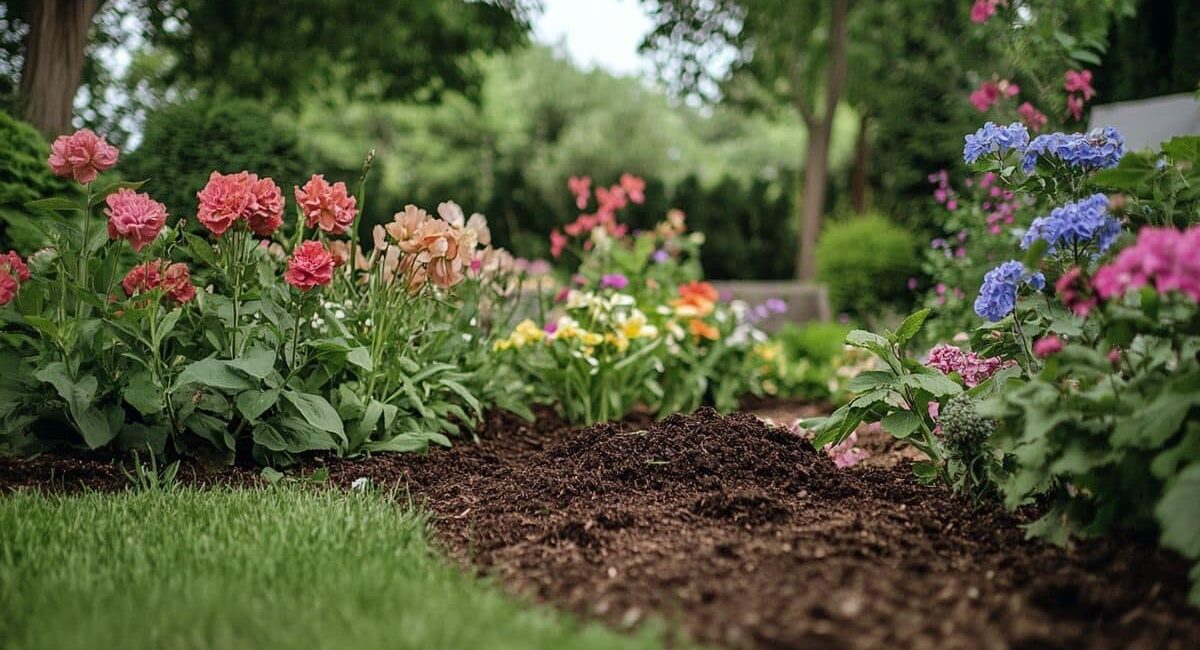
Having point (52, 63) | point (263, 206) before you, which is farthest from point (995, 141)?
point (52, 63)

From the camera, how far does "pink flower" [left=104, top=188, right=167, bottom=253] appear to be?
9.62 ft

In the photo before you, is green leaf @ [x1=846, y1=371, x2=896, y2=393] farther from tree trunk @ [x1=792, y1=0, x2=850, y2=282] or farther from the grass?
tree trunk @ [x1=792, y1=0, x2=850, y2=282]

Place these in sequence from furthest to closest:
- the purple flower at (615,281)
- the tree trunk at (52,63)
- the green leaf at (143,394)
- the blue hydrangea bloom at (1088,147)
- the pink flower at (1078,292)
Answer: the tree trunk at (52,63) → the purple flower at (615,281) → the green leaf at (143,394) → the blue hydrangea bloom at (1088,147) → the pink flower at (1078,292)

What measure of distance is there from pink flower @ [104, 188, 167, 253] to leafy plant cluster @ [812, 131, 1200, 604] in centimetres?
222

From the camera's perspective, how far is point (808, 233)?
11.9m

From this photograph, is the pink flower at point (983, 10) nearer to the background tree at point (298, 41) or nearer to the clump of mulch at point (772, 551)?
the clump of mulch at point (772, 551)

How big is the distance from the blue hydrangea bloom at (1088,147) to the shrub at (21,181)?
4441 millimetres

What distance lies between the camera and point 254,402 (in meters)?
3.11

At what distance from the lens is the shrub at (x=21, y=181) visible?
4.65 metres

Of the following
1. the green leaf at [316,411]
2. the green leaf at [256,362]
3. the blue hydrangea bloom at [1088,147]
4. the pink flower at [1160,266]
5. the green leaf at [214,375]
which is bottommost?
the green leaf at [316,411]

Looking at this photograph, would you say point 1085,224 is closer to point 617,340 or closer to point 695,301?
point 617,340

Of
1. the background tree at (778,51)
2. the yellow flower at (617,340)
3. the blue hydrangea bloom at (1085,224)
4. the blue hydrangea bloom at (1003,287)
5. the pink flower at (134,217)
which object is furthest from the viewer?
the background tree at (778,51)

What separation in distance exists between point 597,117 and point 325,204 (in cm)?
1619

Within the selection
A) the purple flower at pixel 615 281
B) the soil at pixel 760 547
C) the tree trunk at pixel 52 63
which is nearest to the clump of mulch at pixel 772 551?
the soil at pixel 760 547
